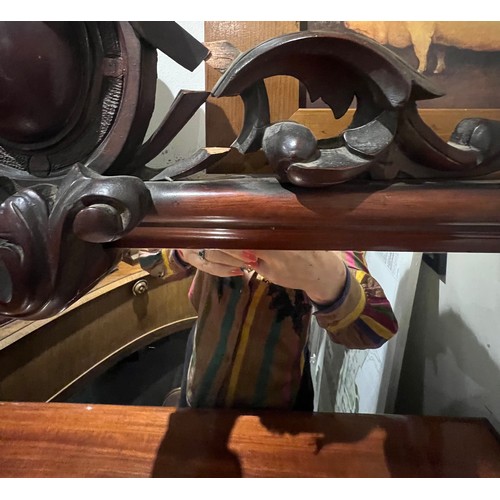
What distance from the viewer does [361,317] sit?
642mm

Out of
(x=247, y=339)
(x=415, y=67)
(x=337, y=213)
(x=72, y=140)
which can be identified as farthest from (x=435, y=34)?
(x=247, y=339)

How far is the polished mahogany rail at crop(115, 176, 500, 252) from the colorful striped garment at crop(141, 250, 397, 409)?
0.32m

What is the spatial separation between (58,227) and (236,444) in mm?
443

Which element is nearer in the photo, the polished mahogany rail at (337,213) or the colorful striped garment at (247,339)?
the polished mahogany rail at (337,213)

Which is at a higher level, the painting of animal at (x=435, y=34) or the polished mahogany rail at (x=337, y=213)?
the painting of animal at (x=435, y=34)

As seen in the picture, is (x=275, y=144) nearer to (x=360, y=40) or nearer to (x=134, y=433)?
(x=360, y=40)

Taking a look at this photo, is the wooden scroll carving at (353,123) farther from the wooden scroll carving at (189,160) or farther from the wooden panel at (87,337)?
the wooden panel at (87,337)

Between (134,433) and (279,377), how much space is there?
236mm

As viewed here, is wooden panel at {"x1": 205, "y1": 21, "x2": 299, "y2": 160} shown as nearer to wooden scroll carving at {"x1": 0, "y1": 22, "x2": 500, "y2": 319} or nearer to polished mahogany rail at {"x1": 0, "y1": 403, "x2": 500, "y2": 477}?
Result: wooden scroll carving at {"x1": 0, "y1": 22, "x2": 500, "y2": 319}

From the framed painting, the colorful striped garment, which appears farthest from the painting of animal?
the colorful striped garment

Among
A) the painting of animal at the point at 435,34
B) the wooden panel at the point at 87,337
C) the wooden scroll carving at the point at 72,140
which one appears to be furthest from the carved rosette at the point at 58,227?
the wooden panel at the point at 87,337

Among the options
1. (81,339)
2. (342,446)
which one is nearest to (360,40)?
(342,446)

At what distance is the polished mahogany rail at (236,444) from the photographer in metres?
0.62

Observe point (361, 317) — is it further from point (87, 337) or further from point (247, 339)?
point (87, 337)
